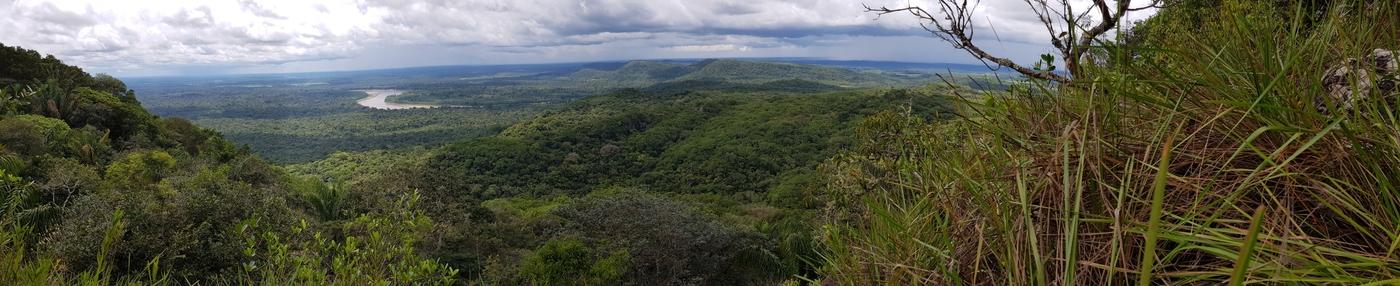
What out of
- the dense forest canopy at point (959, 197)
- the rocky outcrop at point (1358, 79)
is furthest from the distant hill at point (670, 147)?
the rocky outcrop at point (1358, 79)

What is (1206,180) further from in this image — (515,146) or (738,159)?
(515,146)

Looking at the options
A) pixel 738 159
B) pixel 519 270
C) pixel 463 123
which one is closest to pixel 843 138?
pixel 738 159

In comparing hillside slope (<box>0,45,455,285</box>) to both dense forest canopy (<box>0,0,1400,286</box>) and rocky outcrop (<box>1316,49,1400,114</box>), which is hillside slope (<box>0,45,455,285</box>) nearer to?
dense forest canopy (<box>0,0,1400,286</box>)

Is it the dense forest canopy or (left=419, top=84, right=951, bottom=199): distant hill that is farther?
(left=419, top=84, right=951, bottom=199): distant hill

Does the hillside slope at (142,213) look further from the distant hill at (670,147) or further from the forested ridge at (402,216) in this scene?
the distant hill at (670,147)

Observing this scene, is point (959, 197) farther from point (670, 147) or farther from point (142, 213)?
point (670, 147)

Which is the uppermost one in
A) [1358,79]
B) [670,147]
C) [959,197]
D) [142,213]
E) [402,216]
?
[1358,79]

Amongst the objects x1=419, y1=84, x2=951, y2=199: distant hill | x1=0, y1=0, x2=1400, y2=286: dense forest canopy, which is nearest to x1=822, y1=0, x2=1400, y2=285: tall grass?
x1=0, y1=0, x2=1400, y2=286: dense forest canopy

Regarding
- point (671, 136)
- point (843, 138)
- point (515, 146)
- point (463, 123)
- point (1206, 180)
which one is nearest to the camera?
point (1206, 180)

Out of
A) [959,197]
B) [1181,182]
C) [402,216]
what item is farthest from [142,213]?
[1181,182]
